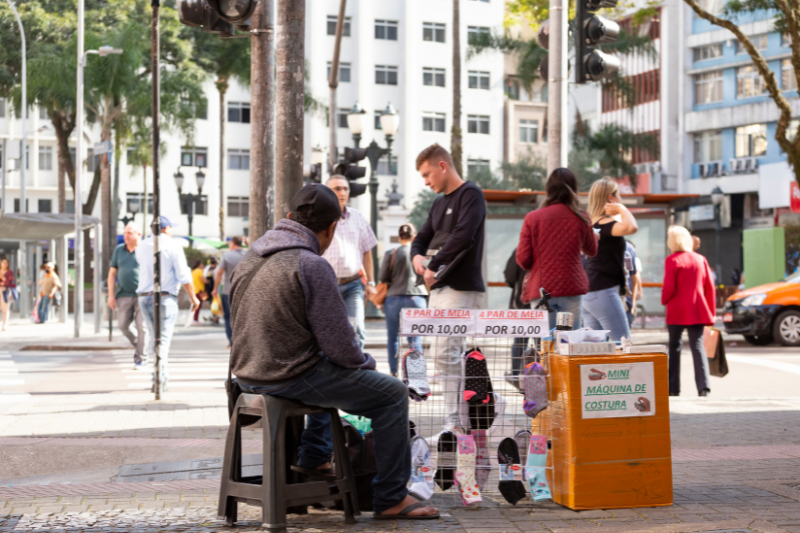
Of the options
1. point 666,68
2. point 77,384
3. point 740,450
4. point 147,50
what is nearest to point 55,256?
point 147,50

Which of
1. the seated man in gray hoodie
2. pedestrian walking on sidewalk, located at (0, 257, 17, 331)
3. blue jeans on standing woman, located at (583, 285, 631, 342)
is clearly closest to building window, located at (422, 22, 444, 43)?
pedestrian walking on sidewalk, located at (0, 257, 17, 331)

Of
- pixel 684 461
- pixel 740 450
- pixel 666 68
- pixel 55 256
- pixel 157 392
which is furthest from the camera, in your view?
pixel 666 68

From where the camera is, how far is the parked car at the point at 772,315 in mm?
19266

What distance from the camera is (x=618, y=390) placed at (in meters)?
5.66

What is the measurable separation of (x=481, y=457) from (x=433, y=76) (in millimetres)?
59765

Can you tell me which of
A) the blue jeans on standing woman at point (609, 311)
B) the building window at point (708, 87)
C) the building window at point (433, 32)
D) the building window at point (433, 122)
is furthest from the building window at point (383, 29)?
the blue jeans on standing woman at point (609, 311)

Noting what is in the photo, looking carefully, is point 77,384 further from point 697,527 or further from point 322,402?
point 697,527

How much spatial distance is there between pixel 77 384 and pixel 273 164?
228 inches

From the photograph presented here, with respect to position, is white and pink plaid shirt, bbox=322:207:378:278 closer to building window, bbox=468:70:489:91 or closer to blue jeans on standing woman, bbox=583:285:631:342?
blue jeans on standing woman, bbox=583:285:631:342

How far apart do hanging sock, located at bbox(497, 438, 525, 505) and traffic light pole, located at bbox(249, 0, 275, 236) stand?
11.3 ft

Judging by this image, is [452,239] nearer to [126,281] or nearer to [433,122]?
[126,281]

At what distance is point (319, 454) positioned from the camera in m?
5.77

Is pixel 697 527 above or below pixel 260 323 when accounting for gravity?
below

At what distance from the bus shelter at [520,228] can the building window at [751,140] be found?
33986mm
